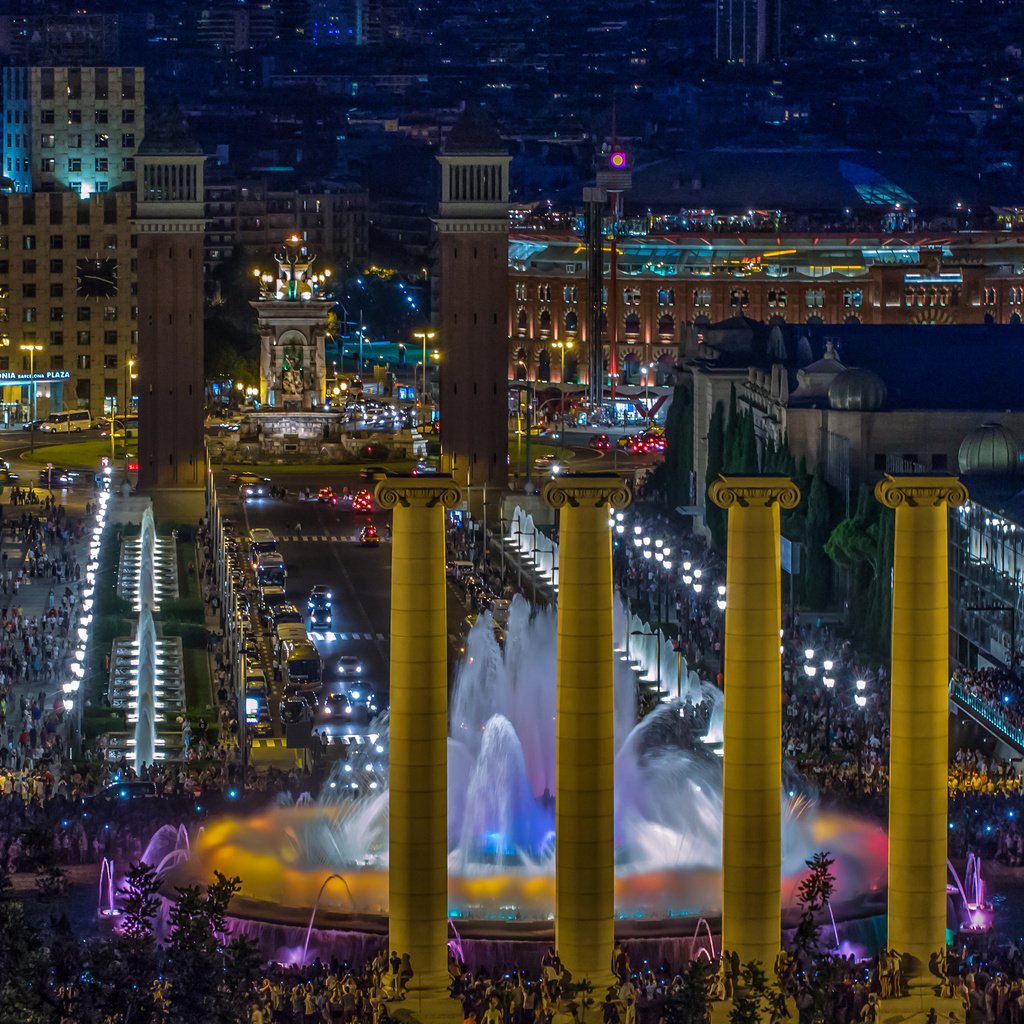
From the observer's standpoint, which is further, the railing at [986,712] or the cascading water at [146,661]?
the cascading water at [146,661]

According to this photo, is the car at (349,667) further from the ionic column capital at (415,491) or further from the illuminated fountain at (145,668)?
the ionic column capital at (415,491)

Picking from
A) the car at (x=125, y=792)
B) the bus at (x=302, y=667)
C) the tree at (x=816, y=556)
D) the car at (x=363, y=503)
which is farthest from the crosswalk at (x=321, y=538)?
the car at (x=125, y=792)

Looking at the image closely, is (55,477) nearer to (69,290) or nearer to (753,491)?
(69,290)

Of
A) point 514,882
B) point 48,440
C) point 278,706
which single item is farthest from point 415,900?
point 48,440

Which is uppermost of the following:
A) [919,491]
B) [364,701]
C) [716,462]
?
[919,491]

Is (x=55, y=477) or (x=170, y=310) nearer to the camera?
(x=55, y=477)

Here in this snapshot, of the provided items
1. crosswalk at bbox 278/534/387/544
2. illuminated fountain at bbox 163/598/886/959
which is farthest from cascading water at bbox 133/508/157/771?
illuminated fountain at bbox 163/598/886/959

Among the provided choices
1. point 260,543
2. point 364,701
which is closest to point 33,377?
point 260,543
